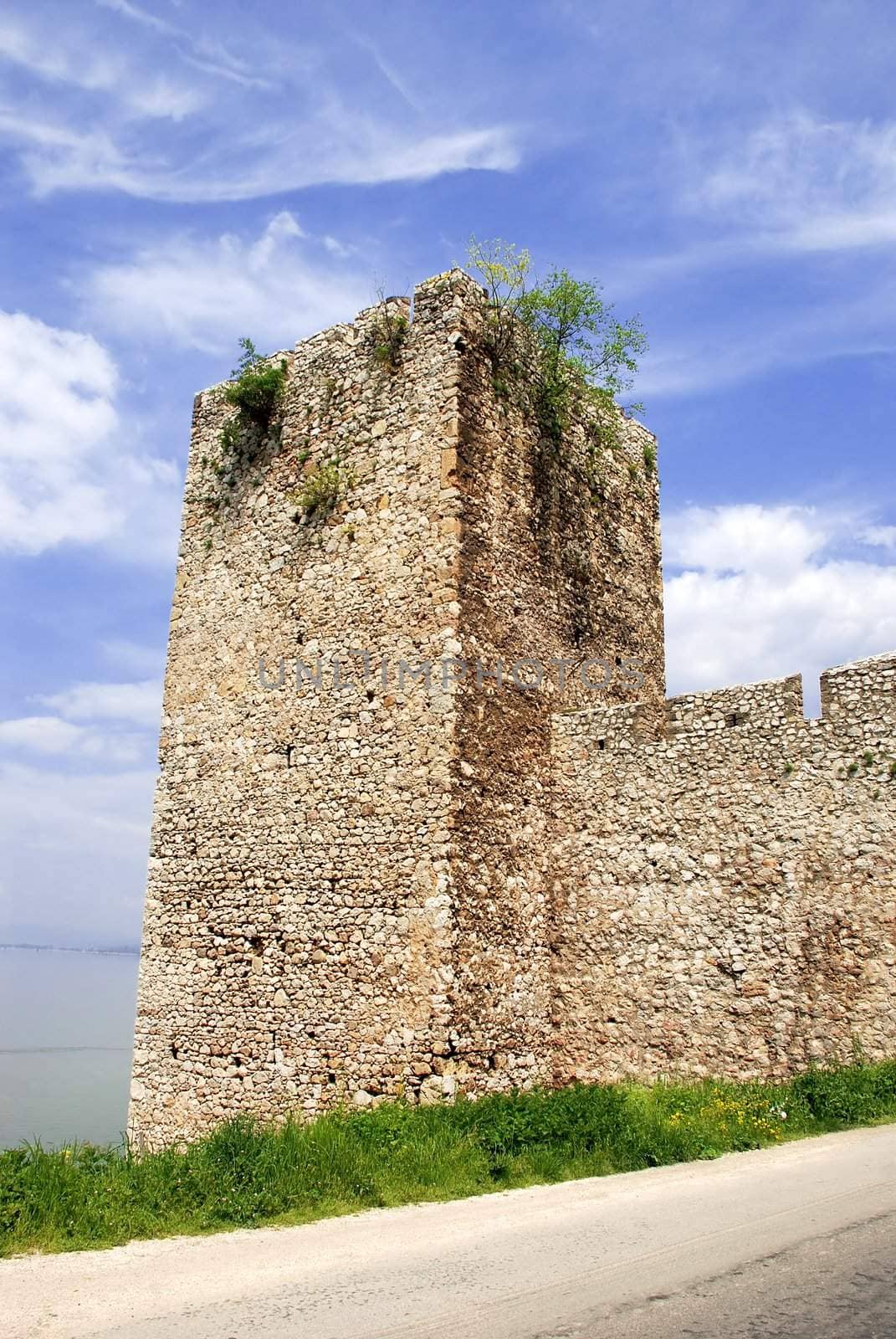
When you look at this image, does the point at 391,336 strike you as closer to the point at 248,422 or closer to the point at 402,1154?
the point at 248,422

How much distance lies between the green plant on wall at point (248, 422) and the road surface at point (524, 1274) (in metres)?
10.2

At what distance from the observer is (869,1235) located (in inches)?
244

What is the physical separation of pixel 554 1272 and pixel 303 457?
34.7ft

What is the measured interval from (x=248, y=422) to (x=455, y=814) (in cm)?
684

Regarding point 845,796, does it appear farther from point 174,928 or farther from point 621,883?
point 174,928

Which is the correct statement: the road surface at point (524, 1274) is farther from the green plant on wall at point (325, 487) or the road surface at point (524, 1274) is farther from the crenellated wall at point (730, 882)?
the green plant on wall at point (325, 487)

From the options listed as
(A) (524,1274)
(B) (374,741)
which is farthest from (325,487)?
(A) (524,1274)

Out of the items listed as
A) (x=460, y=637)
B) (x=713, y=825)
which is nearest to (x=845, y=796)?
(x=713, y=825)

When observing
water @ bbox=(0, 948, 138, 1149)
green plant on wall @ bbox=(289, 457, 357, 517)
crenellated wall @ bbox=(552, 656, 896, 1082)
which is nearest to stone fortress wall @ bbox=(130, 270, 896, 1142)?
crenellated wall @ bbox=(552, 656, 896, 1082)

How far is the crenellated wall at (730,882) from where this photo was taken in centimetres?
1091

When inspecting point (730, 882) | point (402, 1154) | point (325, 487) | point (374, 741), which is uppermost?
point (325, 487)

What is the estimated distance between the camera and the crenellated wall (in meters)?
10.9

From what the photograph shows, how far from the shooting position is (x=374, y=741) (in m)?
12.2

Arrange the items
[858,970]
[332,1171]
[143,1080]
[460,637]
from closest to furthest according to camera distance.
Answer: [332,1171], [858,970], [460,637], [143,1080]
